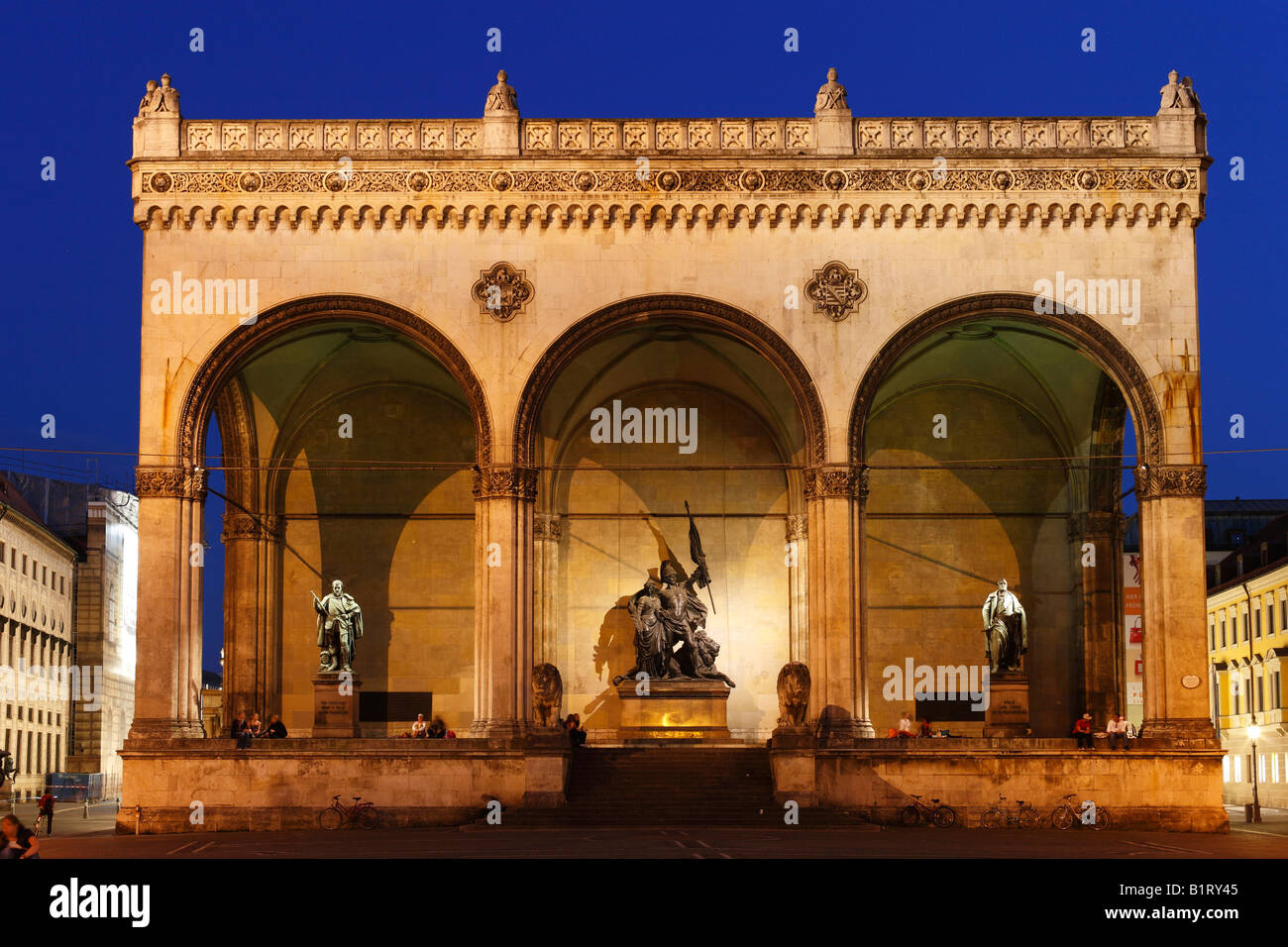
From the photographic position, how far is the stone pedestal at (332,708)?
34.2m

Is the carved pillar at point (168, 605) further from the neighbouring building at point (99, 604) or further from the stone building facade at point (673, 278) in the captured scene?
the neighbouring building at point (99, 604)

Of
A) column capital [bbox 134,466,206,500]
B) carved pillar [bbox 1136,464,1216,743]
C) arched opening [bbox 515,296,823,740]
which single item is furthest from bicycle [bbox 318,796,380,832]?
carved pillar [bbox 1136,464,1216,743]

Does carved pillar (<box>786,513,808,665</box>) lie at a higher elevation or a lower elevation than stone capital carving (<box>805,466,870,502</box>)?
lower

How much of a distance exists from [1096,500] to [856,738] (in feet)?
34.3

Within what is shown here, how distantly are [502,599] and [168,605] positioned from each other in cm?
626

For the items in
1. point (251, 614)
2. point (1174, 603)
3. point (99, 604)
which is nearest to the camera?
point (1174, 603)

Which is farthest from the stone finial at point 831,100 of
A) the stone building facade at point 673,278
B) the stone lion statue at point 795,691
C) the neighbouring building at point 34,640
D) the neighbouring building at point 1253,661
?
the neighbouring building at point 34,640

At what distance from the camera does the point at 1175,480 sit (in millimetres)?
32281

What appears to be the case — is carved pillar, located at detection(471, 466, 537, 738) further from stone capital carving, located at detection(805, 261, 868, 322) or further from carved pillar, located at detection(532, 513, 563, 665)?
stone capital carving, located at detection(805, 261, 868, 322)

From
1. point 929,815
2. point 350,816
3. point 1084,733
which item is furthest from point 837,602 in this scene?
point 350,816

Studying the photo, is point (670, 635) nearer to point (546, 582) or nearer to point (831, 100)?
point (546, 582)

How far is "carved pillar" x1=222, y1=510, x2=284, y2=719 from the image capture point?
123 feet

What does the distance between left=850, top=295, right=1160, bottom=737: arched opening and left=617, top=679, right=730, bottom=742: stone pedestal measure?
3.96m

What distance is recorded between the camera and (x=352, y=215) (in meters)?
33.1
